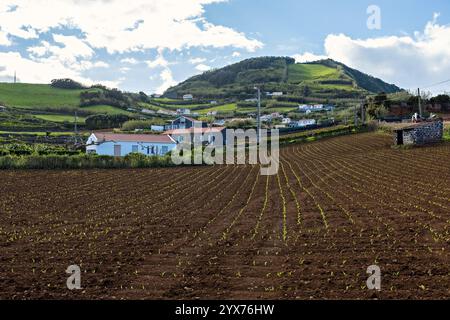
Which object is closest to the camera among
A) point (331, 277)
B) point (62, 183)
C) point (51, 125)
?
point (331, 277)

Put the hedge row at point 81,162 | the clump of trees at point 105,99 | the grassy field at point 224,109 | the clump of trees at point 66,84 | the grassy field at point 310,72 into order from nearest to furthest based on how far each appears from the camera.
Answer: the hedge row at point 81,162 → the clump of trees at point 105,99 → the grassy field at point 224,109 → the clump of trees at point 66,84 → the grassy field at point 310,72

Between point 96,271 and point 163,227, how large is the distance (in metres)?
4.65

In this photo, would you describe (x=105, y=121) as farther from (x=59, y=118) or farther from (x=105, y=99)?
(x=105, y=99)

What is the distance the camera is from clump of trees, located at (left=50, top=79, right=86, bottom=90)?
129m

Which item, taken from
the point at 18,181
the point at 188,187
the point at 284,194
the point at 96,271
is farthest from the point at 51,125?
Answer: the point at 96,271

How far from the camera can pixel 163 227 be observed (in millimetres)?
A: 14188

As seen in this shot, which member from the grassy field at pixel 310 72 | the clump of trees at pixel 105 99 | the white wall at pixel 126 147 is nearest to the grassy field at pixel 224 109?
the clump of trees at pixel 105 99

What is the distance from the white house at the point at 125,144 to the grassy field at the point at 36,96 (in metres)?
51.0

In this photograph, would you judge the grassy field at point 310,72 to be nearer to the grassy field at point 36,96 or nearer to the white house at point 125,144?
the grassy field at point 36,96

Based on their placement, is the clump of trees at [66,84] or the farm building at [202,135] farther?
the clump of trees at [66,84]

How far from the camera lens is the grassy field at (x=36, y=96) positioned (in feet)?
345

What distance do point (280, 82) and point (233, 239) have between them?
157058mm

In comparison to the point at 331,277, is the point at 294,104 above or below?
above
